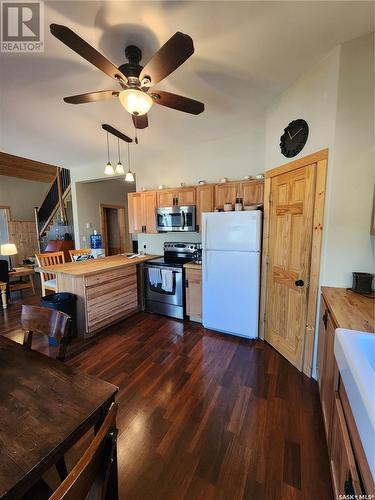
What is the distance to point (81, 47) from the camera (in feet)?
4.10

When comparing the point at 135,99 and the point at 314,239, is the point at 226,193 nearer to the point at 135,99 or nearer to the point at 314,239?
the point at 314,239

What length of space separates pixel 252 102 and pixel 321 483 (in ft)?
10.8

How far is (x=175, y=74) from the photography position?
1979 mm

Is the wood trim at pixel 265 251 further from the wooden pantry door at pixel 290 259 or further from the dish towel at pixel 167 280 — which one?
the dish towel at pixel 167 280

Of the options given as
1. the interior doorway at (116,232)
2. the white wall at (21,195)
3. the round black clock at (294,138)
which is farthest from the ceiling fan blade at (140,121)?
the white wall at (21,195)

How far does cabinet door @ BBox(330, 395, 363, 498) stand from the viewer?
2.68 feet

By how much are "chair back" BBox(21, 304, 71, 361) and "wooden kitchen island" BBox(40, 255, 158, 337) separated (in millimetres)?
1238

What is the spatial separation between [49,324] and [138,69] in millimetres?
1936

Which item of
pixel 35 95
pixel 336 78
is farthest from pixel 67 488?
pixel 35 95

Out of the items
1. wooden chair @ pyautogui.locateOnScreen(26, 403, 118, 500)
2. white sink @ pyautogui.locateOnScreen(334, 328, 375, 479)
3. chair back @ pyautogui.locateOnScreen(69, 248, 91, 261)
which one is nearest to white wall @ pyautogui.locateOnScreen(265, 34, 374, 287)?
white sink @ pyautogui.locateOnScreen(334, 328, 375, 479)

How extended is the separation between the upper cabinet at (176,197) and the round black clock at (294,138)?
1522 mm

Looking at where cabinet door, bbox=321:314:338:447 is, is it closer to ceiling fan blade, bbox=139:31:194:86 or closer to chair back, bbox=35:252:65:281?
ceiling fan blade, bbox=139:31:194:86

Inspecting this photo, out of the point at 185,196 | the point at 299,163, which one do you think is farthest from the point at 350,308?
the point at 185,196

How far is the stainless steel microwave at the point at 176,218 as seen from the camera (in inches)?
135
